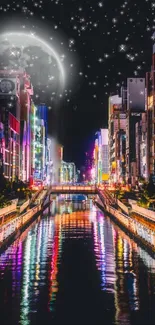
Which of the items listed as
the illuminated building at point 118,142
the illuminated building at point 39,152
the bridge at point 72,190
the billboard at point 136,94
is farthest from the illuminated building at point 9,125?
the illuminated building at point 118,142

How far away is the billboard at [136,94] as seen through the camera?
163m

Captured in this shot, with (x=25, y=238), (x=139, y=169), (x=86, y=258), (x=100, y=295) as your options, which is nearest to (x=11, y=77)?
(x=139, y=169)

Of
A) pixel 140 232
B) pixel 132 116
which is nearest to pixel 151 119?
pixel 132 116

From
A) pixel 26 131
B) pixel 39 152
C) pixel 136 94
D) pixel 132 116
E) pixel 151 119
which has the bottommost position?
pixel 39 152

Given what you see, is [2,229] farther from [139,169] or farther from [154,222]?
[139,169]

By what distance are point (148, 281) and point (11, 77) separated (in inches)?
5563

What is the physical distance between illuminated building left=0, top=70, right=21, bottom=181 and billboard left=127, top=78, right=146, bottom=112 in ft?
113

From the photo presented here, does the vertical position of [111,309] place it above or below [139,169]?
below

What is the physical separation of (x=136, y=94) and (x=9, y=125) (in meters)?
53.3

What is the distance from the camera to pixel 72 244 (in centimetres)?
3281

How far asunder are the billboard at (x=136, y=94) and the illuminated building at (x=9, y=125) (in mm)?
34363

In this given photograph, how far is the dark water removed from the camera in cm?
1357

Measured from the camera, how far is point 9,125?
413ft

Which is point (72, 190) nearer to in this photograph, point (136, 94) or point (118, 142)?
point (136, 94)
